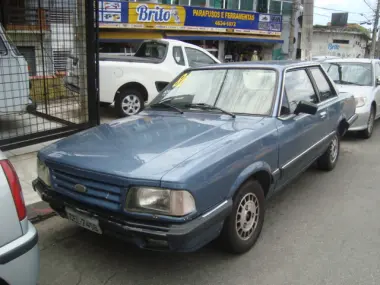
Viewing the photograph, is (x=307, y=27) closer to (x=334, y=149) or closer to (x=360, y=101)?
(x=360, y=101)

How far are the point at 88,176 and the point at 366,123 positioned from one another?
6.23 metres

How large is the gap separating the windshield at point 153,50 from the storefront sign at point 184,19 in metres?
7.72

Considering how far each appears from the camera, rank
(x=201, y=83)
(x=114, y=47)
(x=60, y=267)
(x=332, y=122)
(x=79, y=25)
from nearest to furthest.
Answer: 1. (x=60, y=267)
2. (x=201, y=83)
3. (x=332, y=122)
4. (x=79, y=25)
5. (x=114, y=47)

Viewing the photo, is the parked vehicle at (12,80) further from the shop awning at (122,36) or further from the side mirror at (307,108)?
the shop awning at (122,36)

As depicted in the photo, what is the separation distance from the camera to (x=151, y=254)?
334cm

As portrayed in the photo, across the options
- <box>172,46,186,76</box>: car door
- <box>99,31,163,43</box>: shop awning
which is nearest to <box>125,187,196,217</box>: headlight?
<box>172,46,186,76</box>: car door

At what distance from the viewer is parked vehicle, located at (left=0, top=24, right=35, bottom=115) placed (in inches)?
248

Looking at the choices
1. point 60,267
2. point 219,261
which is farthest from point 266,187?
point 60,267

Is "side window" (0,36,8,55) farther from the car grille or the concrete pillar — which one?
the concrete pillar

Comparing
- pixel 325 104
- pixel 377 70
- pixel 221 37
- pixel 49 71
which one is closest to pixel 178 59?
pixel 49 71

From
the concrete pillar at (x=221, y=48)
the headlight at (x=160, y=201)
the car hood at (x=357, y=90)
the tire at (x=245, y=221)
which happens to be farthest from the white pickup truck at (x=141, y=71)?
the concrete pillar at (x=221, y=48)

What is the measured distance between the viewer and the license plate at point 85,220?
2.82 m

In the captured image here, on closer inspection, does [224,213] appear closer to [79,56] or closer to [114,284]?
[114,284]

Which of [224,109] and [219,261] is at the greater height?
[224,109]
